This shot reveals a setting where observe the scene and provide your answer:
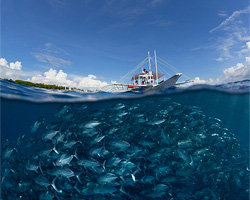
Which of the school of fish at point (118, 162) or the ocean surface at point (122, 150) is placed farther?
the ocean surface at point (122, 150)

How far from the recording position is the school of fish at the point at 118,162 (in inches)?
169

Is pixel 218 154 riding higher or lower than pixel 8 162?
lower

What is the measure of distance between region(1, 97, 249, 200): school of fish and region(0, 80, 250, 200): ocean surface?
29 mm

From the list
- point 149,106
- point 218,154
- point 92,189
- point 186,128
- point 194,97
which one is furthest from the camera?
point 149,106

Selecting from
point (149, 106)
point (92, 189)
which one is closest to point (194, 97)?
point (149, 106)

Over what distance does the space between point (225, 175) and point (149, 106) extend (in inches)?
270

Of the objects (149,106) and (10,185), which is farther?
(149,106)

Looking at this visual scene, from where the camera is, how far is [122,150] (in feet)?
16.6

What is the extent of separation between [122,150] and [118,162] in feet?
2.53

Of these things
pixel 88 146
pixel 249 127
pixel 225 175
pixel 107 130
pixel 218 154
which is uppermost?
pixel 107 130

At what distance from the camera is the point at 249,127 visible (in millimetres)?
20172

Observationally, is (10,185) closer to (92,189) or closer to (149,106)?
(92,189)

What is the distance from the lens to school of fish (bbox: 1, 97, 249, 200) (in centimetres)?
430

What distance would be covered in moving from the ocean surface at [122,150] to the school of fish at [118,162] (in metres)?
0.03
